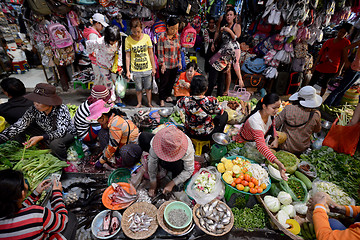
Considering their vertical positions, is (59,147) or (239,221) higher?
(59,147)

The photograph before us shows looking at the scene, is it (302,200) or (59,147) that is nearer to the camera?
(302,200)

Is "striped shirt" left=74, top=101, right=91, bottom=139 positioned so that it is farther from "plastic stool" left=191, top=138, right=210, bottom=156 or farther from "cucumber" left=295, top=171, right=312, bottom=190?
"cucumber" left=295, top=171, right=312, bottom=190

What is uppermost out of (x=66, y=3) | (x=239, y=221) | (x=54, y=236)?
(x=66, y=3)

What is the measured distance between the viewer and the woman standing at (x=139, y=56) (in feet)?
14.1

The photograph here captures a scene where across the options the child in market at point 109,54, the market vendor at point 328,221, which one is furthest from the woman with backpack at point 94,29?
the market vendor at point 328,221

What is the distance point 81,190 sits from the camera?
113 inches

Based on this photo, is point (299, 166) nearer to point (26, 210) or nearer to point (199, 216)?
point (199, 216)

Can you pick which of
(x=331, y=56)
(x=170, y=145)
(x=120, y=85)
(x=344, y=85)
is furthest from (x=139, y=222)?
(x=331, y=56)

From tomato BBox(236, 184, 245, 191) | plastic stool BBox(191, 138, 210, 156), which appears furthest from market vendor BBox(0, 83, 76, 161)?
tomato BBox(236, 184, 245, 191)

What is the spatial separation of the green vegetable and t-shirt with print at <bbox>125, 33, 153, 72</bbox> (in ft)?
12.0

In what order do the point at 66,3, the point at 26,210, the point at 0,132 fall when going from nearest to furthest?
the point at 26,210
the point at 0,132
the point at 66,3

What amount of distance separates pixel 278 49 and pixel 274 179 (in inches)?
178

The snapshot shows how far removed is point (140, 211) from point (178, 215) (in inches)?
20.4

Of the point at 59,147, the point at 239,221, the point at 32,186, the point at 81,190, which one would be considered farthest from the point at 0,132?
the point at 239,221
